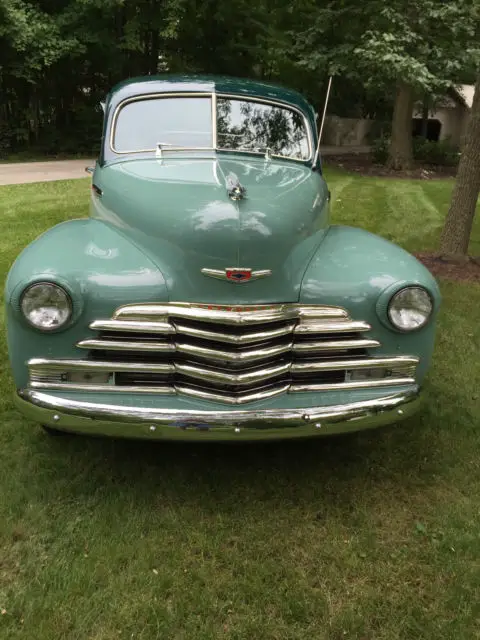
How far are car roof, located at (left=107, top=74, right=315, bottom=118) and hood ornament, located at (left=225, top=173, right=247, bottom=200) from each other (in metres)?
1.31

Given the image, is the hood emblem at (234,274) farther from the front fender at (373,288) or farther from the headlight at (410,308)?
the headlight at (410,308)

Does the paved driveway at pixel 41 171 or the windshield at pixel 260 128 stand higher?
the windshield at pixel 260 128

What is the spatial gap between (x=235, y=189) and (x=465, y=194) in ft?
14.9

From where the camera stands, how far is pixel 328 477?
10.3 feet

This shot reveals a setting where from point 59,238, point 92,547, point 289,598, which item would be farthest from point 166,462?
point 59,238

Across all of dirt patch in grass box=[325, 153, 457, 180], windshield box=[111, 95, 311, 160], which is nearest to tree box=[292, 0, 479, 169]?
dirt patch in grass box=[325, 153, 457, 180]

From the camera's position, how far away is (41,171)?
14.6 metres

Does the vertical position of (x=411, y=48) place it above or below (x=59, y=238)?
above

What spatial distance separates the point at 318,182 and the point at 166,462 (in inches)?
76.9

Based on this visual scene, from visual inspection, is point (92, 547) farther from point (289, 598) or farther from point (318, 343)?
point (318, 343)

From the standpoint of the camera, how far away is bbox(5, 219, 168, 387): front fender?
2.57 m

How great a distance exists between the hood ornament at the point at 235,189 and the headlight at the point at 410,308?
89 cm

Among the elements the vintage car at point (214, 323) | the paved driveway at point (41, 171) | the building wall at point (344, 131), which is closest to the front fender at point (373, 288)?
the vintage car at point (214, 323)

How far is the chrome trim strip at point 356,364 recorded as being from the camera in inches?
108
